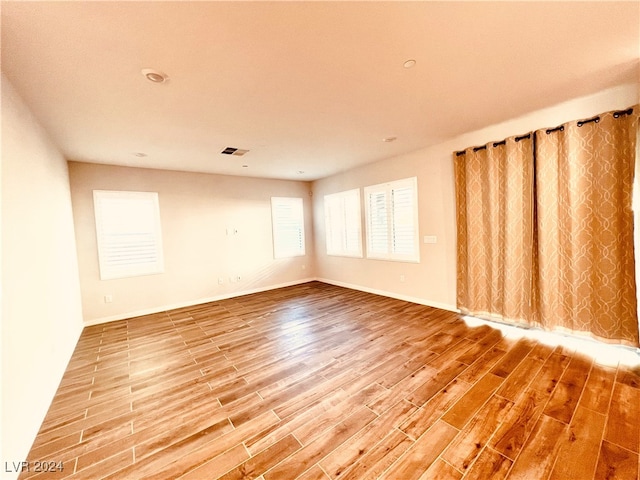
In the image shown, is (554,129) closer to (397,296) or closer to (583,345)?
(583,345)

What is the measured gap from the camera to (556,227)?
109 inches

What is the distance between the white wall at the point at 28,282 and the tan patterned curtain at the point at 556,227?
4.45 m

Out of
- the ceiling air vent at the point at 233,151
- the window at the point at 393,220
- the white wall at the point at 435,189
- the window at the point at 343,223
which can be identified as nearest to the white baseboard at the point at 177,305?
the window at the point at 343,223

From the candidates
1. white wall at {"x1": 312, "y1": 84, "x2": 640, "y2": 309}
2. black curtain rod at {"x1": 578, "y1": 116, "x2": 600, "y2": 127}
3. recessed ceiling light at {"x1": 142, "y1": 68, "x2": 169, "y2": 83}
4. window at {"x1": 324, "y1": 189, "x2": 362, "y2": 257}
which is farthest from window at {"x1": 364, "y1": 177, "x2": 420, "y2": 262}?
recessed ceiling light at {"x1": 142, "y1": 68, "x2": 169, "y2": 83}

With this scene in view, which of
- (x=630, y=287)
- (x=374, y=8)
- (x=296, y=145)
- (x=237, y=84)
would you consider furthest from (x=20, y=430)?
(x=630, y=287)

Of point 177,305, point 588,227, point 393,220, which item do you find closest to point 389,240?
point 393,220

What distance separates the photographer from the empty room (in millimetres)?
1469

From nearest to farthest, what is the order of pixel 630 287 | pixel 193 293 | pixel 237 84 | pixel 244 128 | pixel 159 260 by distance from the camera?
1. pixel 237 84
2. pixel 630 287
3. pixel 244 128
4. pixel 159 260
5. pixel 193 293

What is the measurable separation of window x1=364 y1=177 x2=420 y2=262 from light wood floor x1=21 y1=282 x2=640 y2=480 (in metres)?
1.55

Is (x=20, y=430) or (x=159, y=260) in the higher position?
(x=159, y=260)

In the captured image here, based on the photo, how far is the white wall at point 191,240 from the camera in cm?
397

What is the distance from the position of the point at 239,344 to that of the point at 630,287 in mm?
4076

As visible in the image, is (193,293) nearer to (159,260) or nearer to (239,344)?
(159,260)

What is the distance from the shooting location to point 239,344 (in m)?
3.04
